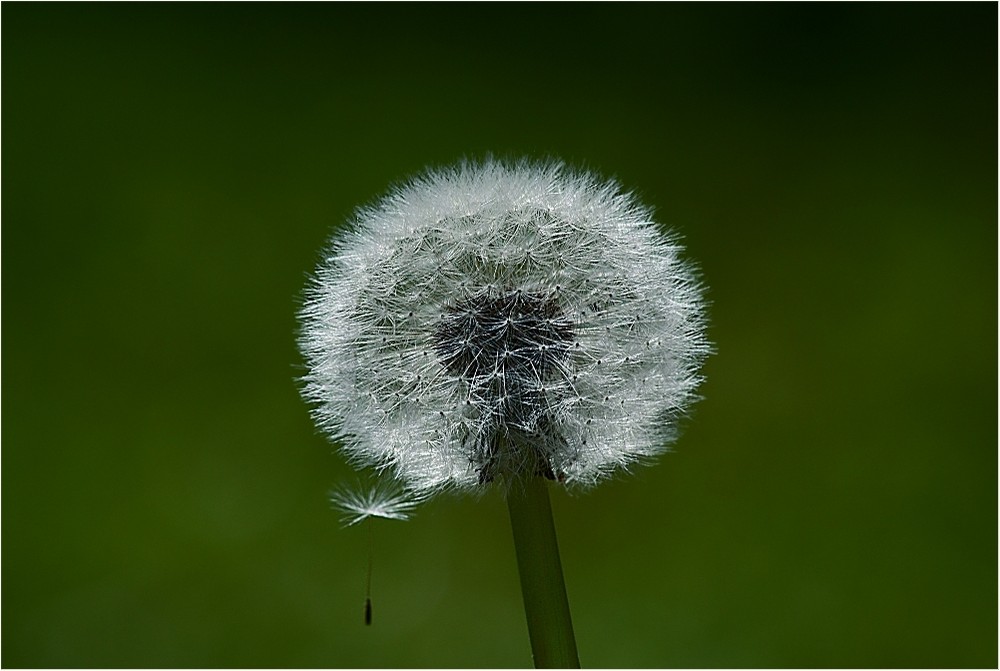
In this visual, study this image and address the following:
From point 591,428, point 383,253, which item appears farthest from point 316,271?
point 591,428

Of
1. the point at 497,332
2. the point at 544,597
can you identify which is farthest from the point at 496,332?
the point at 544,597

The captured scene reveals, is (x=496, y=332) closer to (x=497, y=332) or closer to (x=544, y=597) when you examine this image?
(x=497, y=332)

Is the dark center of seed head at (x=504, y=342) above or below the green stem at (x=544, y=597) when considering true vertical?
above

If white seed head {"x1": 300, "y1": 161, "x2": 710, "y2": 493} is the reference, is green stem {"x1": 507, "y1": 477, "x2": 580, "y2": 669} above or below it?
below

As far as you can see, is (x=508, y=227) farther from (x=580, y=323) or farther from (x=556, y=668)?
(x=556, y=668)

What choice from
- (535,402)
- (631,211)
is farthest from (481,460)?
(631,211)

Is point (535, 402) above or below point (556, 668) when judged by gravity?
above
